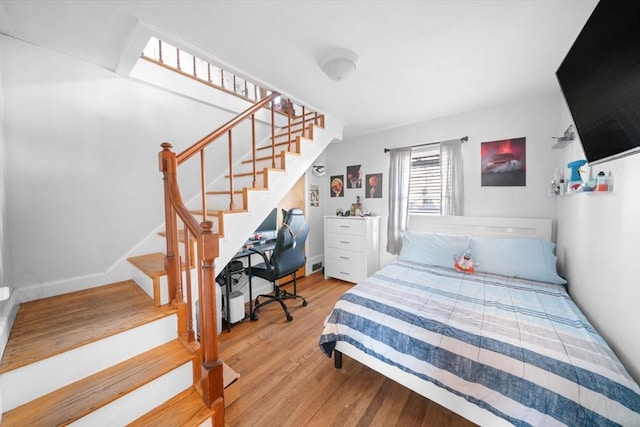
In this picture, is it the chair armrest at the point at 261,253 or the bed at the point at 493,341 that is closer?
the bed at the point at 493,341

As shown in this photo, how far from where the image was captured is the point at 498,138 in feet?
8.93

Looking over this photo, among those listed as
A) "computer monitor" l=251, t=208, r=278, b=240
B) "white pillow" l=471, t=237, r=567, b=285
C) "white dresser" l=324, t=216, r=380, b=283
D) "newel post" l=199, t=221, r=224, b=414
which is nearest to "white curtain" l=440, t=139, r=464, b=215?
"white pillow" l=471, t=237, r=567, b=285

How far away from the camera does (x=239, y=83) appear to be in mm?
3260

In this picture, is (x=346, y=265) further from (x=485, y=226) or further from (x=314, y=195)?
(x=485, y=226)

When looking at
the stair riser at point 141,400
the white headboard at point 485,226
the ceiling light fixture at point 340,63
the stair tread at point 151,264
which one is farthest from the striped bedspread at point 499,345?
the ceiling light fixture at point 340,63

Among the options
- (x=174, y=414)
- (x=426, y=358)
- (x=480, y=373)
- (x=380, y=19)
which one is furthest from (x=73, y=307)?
(x=380, y=19)

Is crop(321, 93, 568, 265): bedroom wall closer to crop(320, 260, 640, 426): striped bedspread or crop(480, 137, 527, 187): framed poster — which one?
crop(480, 137, 527, 187): framed poster

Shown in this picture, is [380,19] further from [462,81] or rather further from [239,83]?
[239,83]

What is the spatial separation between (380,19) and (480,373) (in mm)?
2121

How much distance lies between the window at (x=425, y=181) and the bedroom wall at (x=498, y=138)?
19 cm

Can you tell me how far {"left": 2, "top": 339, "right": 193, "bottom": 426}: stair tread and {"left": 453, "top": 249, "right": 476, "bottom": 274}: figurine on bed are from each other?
2497 mm

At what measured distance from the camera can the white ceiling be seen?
132 centimetres

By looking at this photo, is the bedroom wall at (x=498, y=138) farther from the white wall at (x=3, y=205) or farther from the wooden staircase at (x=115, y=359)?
the white wall at (x=3, y=205)

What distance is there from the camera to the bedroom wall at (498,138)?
8.11 ft
